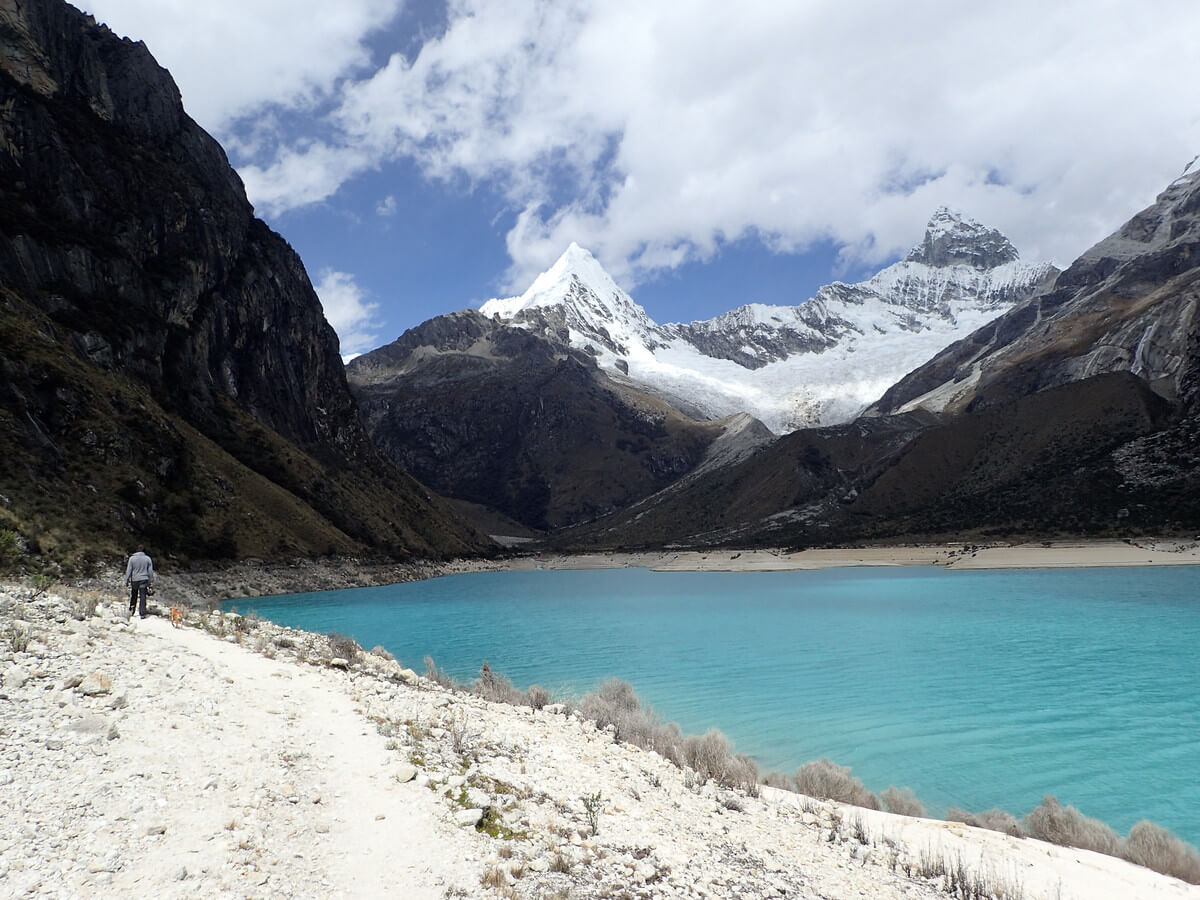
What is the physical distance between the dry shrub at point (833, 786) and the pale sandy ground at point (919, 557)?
231 ft

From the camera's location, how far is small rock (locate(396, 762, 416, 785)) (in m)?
8.52

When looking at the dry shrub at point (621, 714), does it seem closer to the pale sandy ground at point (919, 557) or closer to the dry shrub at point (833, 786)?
the dry shrub at point (833, 786)

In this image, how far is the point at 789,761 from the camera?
50.0 ft

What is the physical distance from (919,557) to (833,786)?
85747mm

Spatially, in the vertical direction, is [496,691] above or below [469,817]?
below

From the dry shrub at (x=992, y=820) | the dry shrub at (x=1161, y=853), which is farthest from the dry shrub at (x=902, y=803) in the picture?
the dry shrub at (x=1161, y=853)

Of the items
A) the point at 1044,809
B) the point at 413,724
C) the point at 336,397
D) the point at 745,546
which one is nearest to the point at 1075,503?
the point at 745,546

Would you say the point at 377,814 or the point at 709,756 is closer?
the point at 377,814

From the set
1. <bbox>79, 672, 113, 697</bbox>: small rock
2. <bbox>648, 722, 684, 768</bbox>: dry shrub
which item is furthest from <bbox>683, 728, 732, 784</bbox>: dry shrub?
<bbox>79, 672, 113, 697</bbox>: small rock

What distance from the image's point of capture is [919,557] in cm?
8888

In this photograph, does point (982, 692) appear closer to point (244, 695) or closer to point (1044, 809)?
point (1044, 809)

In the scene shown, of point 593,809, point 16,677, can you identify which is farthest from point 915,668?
point 16,677

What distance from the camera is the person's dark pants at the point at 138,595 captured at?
60.2 feet

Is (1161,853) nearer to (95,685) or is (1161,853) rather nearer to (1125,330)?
(95,685)
